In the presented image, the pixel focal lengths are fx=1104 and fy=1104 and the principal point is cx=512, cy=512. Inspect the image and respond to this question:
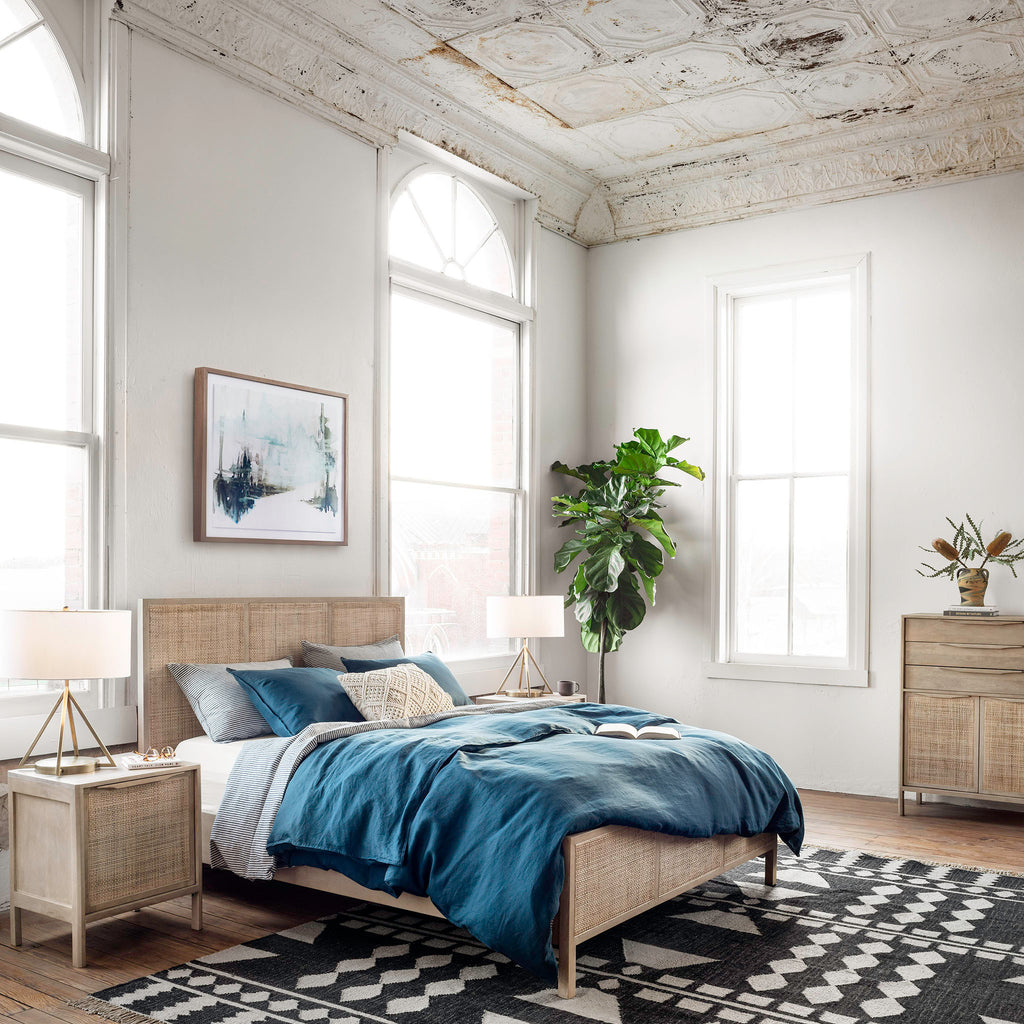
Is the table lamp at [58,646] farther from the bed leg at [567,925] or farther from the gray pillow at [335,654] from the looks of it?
the bed leg at [567,925]

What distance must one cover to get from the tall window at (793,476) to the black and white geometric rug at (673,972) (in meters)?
2.58

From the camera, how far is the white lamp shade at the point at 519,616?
6.04 metres

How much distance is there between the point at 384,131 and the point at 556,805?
4.03 metres

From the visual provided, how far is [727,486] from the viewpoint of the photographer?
724 cm

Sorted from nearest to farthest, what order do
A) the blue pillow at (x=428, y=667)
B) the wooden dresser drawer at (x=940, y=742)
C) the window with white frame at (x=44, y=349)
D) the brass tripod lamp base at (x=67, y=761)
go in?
the brass tripod lamp base at (x=67, y=761), the window with white frame at (x=44, y=349), the blue pillow at (x=428, y=667), the wooden dresser drawer at (x=940, y=742)

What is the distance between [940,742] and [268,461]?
12.7 ft

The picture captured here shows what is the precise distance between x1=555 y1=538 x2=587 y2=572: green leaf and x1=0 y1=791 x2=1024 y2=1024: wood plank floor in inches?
85.5

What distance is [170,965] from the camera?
3.61 m

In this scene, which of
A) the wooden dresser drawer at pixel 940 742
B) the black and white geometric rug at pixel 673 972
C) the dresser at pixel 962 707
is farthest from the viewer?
the wooden dresser drawer at pixel 940 742

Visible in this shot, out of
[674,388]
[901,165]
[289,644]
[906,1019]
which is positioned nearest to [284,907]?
[289,644]

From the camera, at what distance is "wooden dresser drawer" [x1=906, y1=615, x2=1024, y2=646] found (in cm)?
582

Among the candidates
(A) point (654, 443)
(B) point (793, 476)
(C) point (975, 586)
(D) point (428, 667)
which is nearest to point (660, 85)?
(A) point (654, 443)

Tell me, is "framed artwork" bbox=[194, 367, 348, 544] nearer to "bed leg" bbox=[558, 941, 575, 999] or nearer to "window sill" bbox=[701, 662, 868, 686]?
"bed leg" bbox=[558, 941, 575, 999]

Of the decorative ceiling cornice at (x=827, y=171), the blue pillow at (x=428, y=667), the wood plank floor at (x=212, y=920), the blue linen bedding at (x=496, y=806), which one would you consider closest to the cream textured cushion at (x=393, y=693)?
the blue pillow at (x=428, y=667)
